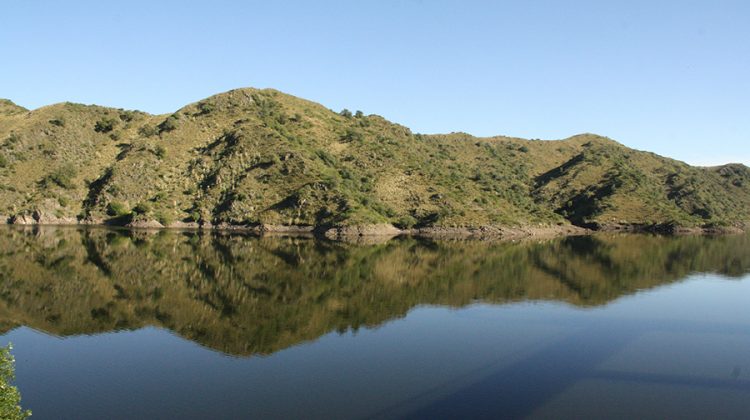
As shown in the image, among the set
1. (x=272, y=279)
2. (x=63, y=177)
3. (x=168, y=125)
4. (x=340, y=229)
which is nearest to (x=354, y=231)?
(x=340, y=229)

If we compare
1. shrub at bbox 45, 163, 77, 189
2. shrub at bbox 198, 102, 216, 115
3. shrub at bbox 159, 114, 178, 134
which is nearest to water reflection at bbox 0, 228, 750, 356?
shrub at bbox 45, 163, 77, 189

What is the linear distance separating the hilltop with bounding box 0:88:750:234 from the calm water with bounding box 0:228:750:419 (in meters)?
57.7

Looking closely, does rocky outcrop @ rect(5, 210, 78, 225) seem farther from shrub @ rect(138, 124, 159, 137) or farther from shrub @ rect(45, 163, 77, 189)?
shrub @ rect(138, 124, 159, 137)

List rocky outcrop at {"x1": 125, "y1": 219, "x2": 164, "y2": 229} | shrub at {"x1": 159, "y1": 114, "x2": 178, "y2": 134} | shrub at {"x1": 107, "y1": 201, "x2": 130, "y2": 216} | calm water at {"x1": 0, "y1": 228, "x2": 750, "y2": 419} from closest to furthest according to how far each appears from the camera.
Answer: calm water at {"x1": 0, "y1": 228, "x2": 750, "y2": 419}
rocky outcrop at {"x1": 125, "y1": 219, "x2": 164, "y2": 229}
shrub at {"x1": 107, "y1": 201, "x2": 130, "y2": 216}
shrub at {"x1": 159, "y1": 114, "x2": 178, "y2": 134}

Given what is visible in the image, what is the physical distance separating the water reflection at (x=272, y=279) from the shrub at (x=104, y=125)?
70.5m

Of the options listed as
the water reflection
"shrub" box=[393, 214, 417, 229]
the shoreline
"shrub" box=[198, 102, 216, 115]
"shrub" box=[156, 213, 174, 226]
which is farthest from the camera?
"shrub" box=[198, 102, 216, 115]

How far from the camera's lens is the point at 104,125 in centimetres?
16162

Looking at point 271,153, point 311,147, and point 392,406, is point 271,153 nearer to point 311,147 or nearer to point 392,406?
point 311,147

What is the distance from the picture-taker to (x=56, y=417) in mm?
21938

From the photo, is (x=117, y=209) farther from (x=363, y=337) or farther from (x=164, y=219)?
(x=363, y=337)

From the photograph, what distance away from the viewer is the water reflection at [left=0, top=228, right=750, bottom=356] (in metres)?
39.1

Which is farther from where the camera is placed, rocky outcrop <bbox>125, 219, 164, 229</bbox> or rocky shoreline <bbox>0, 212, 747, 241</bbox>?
rocky outcrop <bbox>125, 219, 164, 229</bbox>

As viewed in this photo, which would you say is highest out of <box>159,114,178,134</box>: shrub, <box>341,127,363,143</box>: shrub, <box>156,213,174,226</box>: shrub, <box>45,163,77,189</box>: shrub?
<box>341,127,363,143</box>: shrub

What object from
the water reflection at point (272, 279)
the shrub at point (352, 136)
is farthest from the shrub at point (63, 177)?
the shrub at point (352, 136)
